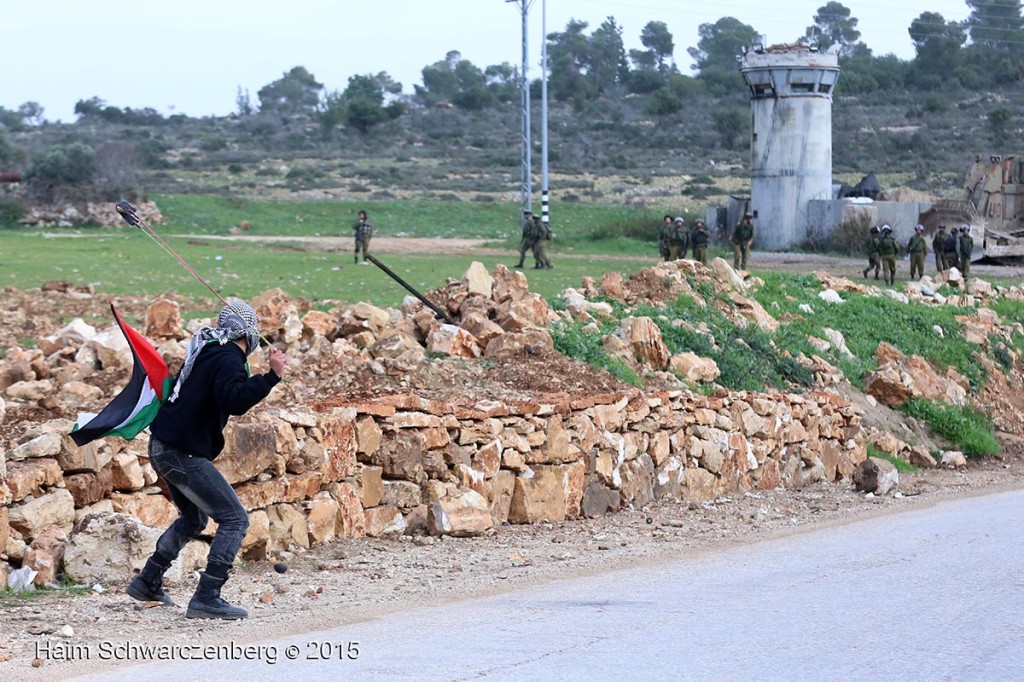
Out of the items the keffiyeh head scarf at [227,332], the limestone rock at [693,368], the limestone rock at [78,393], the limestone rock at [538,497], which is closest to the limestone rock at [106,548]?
the keffiyeh head scarf at [227,332]

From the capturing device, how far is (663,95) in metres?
91.1

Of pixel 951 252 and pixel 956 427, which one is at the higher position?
pixel 951 252

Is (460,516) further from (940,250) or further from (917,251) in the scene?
(940,250)

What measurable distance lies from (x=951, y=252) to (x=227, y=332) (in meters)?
29.1

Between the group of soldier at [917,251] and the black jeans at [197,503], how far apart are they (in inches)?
958

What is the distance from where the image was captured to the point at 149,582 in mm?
7969

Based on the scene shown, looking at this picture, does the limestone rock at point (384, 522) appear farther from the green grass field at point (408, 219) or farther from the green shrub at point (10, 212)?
the green shrub at point (10, 212)

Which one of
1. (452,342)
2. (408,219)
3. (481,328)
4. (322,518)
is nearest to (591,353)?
(481,328)

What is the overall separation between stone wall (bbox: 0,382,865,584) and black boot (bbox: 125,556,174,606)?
80cm

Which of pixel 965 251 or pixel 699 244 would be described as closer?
pixel 699 244

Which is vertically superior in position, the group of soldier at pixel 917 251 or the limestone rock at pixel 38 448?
the limestone rock at pixel 38 448

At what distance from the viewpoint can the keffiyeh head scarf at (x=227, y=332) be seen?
766 centimetres


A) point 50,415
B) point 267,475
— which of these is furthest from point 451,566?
point 50,415

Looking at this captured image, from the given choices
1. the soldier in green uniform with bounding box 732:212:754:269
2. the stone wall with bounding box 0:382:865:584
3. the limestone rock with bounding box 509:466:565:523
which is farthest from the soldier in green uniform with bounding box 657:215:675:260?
the limestone rock with bounding box 509:466:565:523
